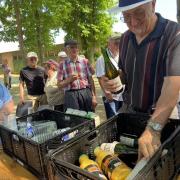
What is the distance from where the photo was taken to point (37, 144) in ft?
6.01

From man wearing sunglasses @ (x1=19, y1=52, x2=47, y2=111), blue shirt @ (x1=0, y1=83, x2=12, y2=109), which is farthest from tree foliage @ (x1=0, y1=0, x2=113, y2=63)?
blue shirt @ (x1=0, y1=83, x2=12, y2=109)

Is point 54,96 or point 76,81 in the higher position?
point 76,81

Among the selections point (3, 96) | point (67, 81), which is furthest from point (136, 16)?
point (67, 81)

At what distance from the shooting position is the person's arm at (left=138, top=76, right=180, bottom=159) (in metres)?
1.35

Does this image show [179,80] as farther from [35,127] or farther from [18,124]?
[18,124]

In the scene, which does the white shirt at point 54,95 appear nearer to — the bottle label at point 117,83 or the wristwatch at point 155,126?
the bottle label at point 117,83

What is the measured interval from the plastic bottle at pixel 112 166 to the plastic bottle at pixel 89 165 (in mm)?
34

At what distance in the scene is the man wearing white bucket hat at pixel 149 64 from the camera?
1.53 m

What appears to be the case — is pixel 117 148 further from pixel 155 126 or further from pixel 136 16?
pixel 136 16

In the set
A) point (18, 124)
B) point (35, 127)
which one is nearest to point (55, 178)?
point (35, 127)

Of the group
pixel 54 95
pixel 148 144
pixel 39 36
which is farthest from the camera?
pixel 39 36

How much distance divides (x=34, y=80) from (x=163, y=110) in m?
4.70

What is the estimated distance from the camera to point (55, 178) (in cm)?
135

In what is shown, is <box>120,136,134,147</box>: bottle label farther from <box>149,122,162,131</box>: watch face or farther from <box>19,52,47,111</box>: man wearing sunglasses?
<box>19,52,47,111</box>: man wearing sunglasses
